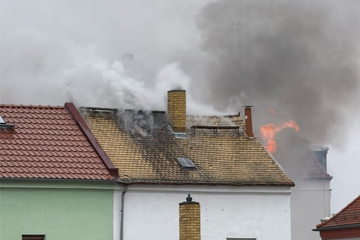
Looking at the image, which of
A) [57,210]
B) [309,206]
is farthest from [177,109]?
[309,206]

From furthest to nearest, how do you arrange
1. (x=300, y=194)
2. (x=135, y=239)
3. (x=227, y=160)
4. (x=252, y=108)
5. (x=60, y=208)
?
(x=300, y=194), (x=252, y=108), (x=227, y=160), (x=135, y=239), (x=60, y=208)

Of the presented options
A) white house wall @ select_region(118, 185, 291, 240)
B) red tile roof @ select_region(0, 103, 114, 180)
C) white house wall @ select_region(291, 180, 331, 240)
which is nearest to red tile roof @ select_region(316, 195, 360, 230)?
white house wall @ select_region(118, 185, 291, 240)

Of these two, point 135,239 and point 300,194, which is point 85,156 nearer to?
point 135,239

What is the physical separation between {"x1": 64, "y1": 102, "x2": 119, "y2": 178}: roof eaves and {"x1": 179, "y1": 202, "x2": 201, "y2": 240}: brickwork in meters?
3.28

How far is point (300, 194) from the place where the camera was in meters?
64.5

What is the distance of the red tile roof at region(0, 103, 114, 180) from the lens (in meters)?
43.5

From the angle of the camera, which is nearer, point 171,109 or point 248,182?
point 248,182

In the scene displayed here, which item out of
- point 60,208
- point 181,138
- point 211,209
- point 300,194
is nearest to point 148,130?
point 181,138

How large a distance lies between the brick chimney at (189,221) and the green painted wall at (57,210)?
10.8 feet

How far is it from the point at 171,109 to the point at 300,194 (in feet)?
50.5

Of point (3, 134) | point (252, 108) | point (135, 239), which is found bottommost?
point (135, 239)

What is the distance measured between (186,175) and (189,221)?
208 inches

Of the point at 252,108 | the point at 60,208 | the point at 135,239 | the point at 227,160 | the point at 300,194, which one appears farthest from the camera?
the point at 300,194

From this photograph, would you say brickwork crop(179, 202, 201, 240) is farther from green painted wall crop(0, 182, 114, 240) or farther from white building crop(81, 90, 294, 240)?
white building crop(81, 90, 294, 240)
